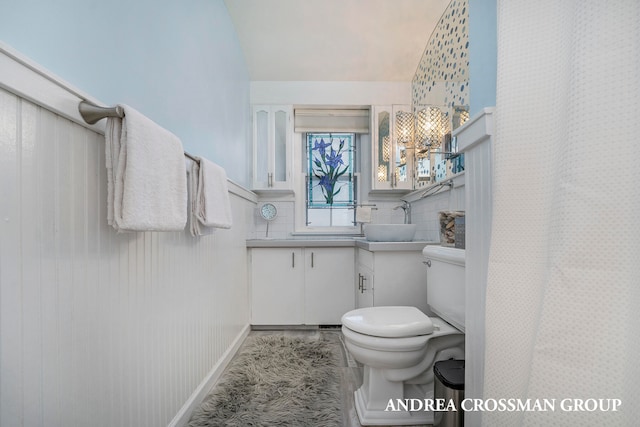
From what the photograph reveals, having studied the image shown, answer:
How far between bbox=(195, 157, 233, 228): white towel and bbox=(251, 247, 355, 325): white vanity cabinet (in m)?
1.26

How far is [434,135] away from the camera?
2.39 metres

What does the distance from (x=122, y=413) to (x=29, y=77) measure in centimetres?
95

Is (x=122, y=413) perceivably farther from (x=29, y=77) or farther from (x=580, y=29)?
(x=580, y=29)

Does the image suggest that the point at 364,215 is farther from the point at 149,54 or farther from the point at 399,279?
the point at 149,54

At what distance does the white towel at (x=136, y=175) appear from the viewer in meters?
0.84

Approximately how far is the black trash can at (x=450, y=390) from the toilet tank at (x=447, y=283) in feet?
0.70

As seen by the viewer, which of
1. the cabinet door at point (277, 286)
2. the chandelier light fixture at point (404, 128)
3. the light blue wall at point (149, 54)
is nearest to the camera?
the light blue wall at point (149, 54)

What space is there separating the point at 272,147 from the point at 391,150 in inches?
46.5

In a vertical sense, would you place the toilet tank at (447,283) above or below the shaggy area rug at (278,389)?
above

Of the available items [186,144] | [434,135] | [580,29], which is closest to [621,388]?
[580,29]

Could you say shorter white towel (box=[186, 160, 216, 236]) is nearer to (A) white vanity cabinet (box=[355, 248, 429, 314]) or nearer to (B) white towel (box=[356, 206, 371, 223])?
(A) white vanity cabinet (box=[355, 248, 429, 314])

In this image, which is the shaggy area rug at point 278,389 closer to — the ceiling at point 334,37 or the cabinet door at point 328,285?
the cabinet door at point 328,285

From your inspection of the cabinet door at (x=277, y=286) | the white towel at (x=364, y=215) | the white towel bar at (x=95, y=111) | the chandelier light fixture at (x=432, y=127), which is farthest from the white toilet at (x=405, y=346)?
the white towel at (x=364, y=215)

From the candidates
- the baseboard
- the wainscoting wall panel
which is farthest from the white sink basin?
the wainscoting wall panel
